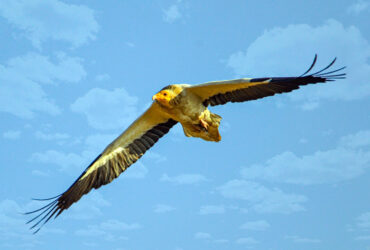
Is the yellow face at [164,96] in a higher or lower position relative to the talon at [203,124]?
higher

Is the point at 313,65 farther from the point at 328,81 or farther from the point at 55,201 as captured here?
the point at 55,201

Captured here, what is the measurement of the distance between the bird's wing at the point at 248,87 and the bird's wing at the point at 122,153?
1192 mm

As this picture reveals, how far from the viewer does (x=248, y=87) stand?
34.8ft

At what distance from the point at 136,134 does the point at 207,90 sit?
86.8 inches

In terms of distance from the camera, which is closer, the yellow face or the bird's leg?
the yellow face

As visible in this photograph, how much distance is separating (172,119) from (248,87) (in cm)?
210

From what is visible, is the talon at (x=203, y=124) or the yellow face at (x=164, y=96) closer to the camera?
the yellow face at (x=164, y=96)

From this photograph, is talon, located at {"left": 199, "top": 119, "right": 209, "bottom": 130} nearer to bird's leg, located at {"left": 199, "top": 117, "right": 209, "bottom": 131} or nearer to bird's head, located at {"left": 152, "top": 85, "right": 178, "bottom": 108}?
bird's leg, located at {"left": 199, "top": 117, "right": 209, "bottom": 131}

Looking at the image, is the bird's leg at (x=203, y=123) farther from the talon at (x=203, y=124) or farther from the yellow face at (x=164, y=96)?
the yellow face at (x=164, y=96)

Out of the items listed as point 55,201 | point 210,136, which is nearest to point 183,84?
point 210,136

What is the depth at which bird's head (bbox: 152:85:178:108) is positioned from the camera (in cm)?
1035

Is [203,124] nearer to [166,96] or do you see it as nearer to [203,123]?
[203,123]

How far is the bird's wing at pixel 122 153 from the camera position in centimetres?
1143

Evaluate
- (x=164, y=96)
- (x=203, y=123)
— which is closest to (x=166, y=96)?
(x=164, y=96)
